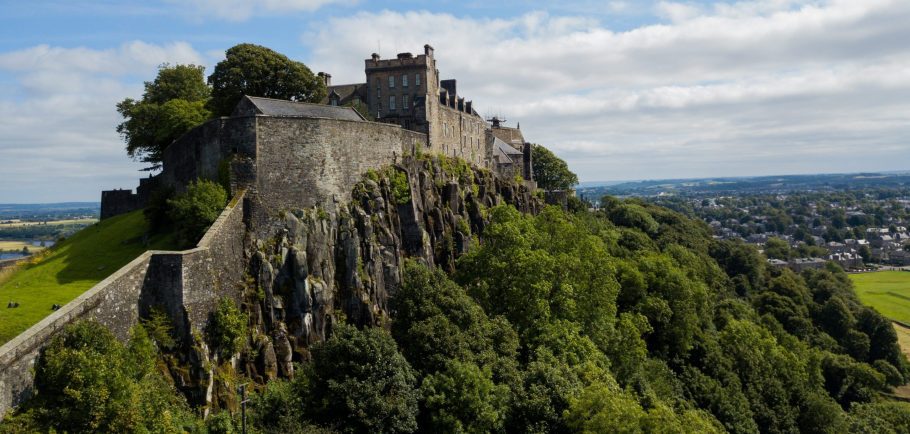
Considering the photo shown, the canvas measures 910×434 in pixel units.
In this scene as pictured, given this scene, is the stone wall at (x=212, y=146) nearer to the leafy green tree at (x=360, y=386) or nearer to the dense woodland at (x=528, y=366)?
the dense woodland at (x=528, y=366)

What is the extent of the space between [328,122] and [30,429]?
22.3m

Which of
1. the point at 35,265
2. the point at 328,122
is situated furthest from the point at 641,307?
the point at 35,265

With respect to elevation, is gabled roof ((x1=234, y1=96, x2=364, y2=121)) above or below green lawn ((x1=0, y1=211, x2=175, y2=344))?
above

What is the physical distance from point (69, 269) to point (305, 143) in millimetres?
12922

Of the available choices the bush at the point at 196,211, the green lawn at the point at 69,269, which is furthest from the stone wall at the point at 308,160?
the green lawn at the point at 69,269

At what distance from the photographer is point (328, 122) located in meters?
37.9

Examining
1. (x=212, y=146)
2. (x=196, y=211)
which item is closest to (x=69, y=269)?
(x=196, y=211)

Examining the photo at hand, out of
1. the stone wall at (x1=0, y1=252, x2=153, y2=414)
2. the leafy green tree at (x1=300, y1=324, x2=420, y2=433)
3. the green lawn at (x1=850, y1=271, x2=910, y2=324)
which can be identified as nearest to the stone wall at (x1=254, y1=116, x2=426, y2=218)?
the leafy green tree at (x1=300, y1=324, x2=420, y2=433)

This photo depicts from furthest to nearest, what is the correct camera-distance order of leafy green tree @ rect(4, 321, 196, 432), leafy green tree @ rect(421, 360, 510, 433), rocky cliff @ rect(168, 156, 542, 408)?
leafy green tree @ rect(421, 360, 510, 433) < rocky cliff @ rect(168, 156, 542, 408) < leafy green tree @ rect(4, 321, 196, 432)

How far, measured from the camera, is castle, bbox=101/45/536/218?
34438mm

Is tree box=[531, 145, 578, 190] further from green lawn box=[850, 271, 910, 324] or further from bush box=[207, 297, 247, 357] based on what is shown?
bush box=[207, 297, 247, 357]

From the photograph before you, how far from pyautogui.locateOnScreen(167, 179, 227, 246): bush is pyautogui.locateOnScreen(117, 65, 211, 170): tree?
56.9 ft

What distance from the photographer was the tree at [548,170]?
101 metres

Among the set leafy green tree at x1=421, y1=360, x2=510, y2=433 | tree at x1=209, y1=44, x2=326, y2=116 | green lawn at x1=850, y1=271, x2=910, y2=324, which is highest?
tree at x1=209, y1=44, x2=326, y2=116
